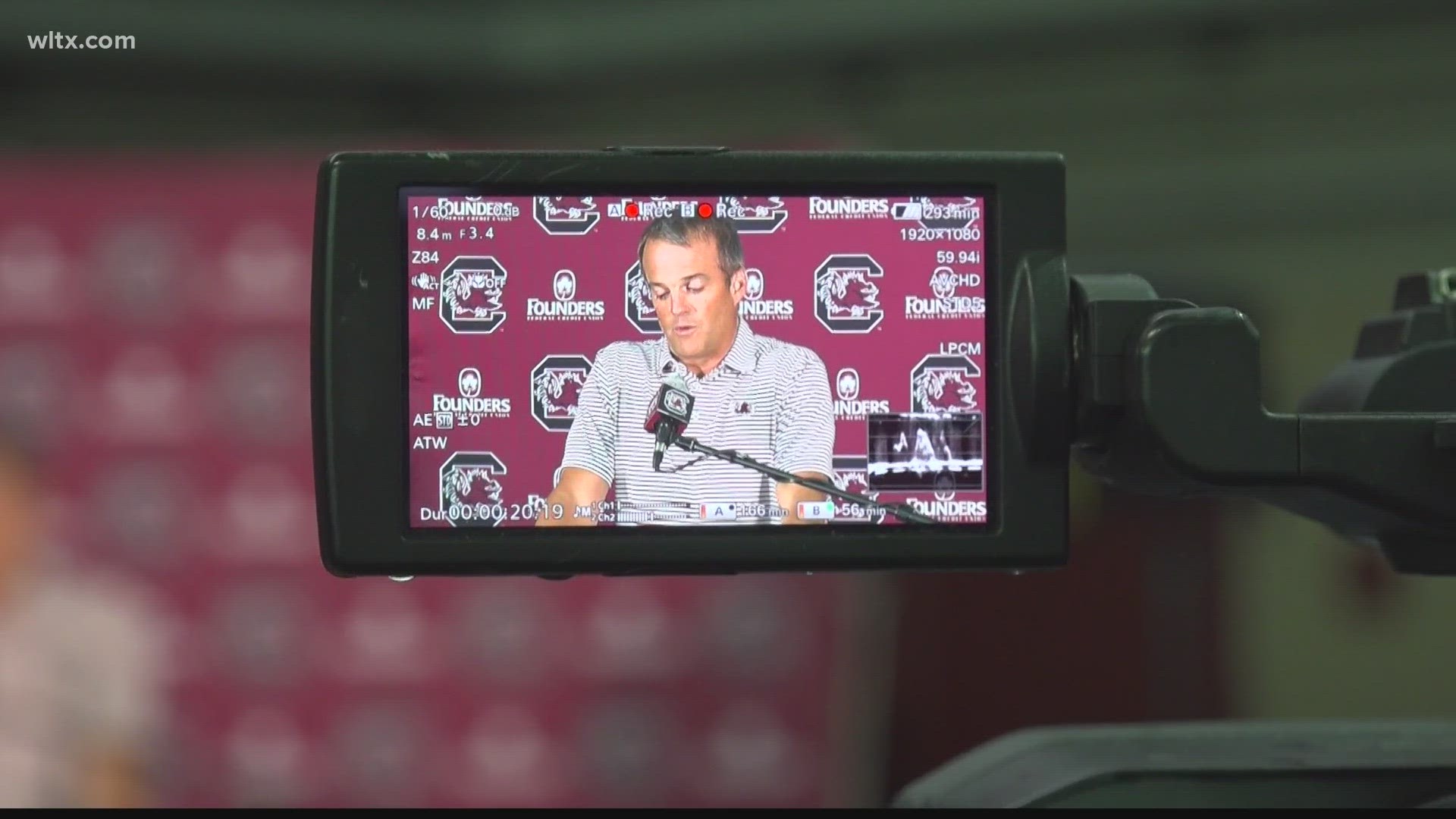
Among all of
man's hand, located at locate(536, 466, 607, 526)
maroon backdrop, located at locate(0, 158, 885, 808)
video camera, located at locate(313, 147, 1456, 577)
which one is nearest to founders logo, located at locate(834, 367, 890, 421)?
video camera, located at locate(313, 147, 1456, 577)

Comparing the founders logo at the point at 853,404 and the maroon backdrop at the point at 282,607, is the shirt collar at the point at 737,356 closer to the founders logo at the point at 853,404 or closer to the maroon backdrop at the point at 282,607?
the founders logo at the point at 853,404

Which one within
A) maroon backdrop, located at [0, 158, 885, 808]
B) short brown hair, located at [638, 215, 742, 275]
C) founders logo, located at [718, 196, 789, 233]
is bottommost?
maroon backdrop, located at [0, 158, 885, 808]

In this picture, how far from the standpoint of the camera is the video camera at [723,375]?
691mm

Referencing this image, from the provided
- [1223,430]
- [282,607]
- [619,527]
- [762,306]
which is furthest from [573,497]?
[282,607]

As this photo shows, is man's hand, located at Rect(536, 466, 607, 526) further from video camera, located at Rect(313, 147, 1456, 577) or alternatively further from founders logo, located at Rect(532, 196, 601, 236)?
founders logo, located at Rect(532, 196, 601, 236)

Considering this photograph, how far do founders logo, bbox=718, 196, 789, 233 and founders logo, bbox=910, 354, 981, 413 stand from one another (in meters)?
0.10

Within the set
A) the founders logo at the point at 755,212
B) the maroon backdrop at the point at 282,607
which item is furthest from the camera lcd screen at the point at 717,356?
the maroon backdrop at the point at 282,607

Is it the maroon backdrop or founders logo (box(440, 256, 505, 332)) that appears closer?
founders logo (box(440, 256, 505, 332))

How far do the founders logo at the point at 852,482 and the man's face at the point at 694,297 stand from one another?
82 millimetres

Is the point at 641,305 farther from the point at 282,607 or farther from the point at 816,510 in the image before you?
the point at 282,607

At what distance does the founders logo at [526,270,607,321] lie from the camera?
714mm

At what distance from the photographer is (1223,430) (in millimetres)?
662

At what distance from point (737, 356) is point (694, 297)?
0.12 feet

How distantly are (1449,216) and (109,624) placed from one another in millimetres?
1937
